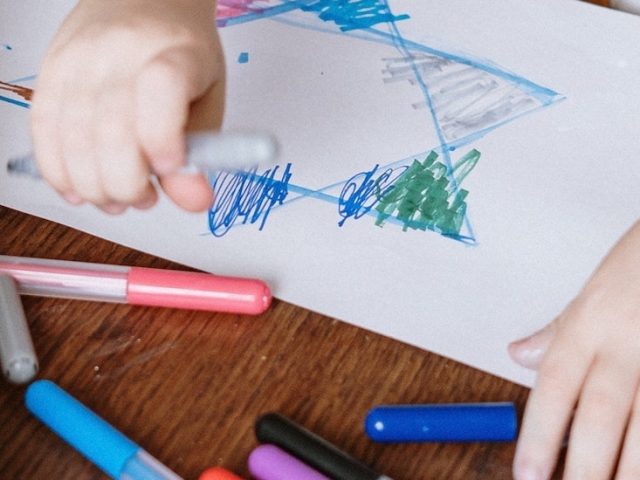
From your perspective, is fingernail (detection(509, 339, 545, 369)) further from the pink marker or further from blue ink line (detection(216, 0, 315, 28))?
blue ink line (detection(216, 0, 315, 28))

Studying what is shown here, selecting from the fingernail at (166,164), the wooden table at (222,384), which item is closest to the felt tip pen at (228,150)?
the fingernail at (166,164)

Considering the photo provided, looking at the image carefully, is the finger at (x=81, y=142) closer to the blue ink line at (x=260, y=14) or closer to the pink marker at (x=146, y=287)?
the pink marker at (x=146, y=287)

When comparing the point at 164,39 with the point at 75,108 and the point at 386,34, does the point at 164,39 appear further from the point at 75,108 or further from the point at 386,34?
the point at 386,34

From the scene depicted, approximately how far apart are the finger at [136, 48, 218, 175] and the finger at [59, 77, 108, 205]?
30 millimetres

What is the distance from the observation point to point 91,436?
462 millimetres

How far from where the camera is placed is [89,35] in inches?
19.3

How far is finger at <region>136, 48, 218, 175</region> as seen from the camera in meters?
0.44

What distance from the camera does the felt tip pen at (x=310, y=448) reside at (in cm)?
44

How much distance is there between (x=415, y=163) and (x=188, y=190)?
0.18 metres

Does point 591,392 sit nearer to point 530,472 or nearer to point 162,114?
point 530,472

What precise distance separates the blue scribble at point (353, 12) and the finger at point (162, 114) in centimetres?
25

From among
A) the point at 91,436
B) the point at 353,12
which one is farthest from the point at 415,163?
the point at 91,436

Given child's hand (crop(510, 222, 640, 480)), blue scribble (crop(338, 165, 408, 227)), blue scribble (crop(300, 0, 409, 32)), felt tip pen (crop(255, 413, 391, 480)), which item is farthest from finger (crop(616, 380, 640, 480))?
blue scribble (crop(300, 0, 409, 32))

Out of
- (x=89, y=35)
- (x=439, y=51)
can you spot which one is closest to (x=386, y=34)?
(x=439, y=51)
